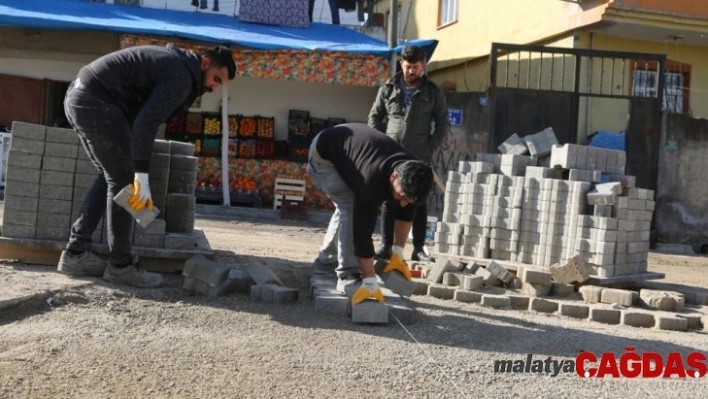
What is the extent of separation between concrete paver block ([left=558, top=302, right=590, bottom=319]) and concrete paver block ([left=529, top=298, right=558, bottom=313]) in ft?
0.20

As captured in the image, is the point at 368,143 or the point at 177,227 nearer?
the point at 368,143

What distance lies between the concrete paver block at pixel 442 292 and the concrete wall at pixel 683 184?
8106 millimetres

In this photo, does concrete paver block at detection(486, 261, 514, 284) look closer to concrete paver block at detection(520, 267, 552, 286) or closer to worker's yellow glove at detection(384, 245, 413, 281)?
concrete paver block at detection(520, 267, 552, 286)

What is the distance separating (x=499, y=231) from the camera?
7.54 metres

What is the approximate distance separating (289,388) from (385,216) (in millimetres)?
2734

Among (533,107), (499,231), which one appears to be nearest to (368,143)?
(499,231)

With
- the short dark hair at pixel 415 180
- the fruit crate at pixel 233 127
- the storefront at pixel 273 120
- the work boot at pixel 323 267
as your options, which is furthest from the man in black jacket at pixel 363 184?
the fruit crate at pixel 233 127

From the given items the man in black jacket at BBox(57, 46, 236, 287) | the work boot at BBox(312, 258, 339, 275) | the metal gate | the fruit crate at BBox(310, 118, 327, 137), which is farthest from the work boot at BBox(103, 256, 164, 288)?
the fruit crate at BBox(310, 118, 327, 137)

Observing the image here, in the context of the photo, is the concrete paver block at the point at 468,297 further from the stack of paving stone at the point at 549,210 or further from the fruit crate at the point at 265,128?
the fruit crate at the point at 265,128

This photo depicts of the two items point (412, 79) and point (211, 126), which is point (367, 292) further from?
point (211, 126)

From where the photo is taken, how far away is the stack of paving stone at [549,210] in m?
7.02

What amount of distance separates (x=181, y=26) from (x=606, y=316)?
384 inches

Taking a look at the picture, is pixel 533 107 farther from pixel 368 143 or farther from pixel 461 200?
pixel 368 143

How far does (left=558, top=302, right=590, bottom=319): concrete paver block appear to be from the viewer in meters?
5.94
